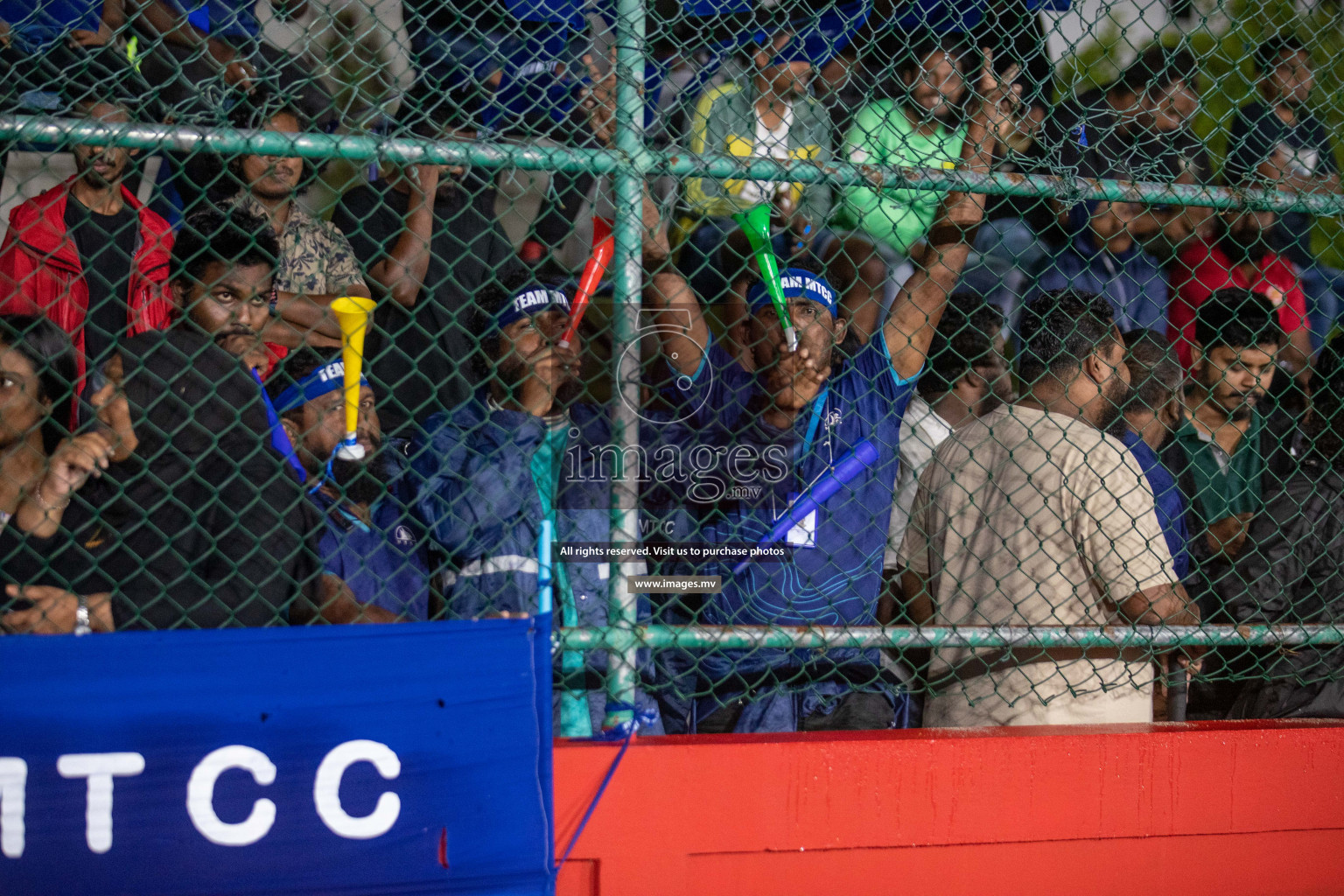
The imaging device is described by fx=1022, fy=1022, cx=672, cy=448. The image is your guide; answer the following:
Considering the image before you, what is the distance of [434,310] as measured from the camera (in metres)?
3.47

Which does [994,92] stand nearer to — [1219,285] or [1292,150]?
[1219,285]

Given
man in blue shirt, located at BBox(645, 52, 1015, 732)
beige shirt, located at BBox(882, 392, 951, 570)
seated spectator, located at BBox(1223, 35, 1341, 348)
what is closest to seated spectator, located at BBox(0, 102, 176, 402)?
man in blue shirt, located at BBox(645, 52, 1015, 732)

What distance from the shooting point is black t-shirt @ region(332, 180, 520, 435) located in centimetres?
331

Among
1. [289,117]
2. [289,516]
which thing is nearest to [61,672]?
[289,516]

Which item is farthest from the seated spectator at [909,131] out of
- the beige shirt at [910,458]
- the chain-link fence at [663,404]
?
the beige shirt at [910,458]

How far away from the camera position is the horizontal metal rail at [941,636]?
2266mm

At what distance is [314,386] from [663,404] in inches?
41.4

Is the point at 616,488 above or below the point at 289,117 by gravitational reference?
below

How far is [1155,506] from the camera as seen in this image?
285cm

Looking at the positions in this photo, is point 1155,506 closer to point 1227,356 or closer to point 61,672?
point 1227,356

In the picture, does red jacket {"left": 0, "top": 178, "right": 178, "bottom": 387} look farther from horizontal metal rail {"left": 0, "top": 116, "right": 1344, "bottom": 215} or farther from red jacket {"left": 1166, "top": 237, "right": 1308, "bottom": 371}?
red jacket {"left": 1166, "top": 237, "right": 1308, "bottom": 371}

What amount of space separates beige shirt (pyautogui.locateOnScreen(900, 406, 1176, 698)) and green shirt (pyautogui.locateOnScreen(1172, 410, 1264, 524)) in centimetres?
66

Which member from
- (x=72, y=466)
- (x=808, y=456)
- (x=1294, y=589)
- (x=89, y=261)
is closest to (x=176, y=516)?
(x=72, y=466)

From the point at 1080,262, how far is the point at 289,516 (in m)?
2.80
